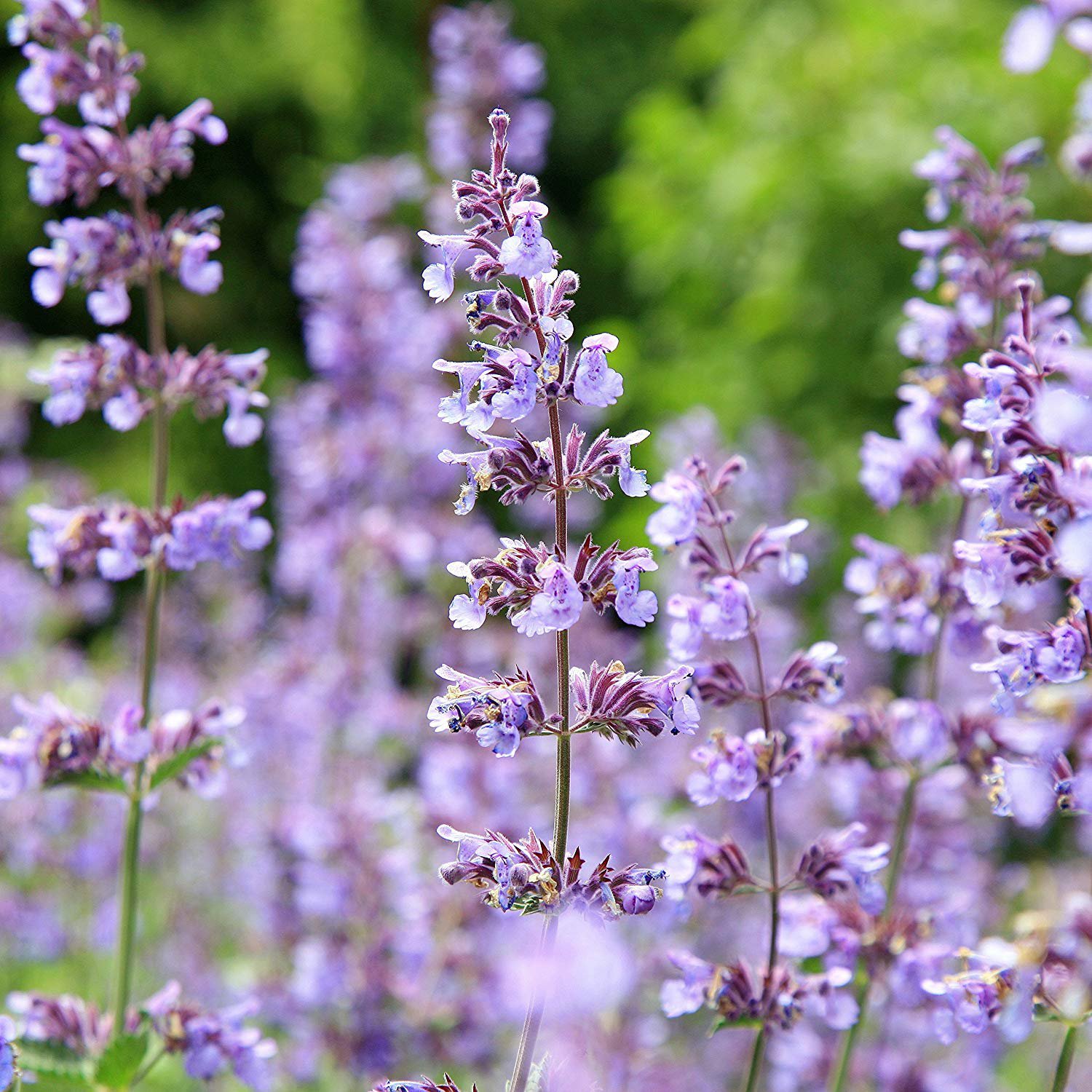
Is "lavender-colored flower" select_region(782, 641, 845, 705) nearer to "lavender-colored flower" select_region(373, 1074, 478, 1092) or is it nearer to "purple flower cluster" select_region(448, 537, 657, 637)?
"purple flower cluster" select_region(448, 537, 657, 637)

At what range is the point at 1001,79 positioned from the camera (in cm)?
732

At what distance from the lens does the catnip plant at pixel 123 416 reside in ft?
8.32

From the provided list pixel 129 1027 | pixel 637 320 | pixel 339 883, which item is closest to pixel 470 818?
pixel 339 883

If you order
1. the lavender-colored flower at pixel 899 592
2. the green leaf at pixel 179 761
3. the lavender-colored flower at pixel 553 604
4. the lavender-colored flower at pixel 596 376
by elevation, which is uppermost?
the lavender-colored flower at pixel 596 376

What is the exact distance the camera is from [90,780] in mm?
2600

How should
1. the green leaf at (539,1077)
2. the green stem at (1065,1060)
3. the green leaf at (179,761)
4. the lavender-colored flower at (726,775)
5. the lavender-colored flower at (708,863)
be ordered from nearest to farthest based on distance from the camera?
the green leaf at (539,1077)
the green stem at (1065,1060)
the lavender-colored flower at (726,775)
the lavender-colored flower at (708,863)
the green leaf at (179,761)

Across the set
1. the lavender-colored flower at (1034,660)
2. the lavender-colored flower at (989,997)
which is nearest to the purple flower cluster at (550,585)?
the lavender-colored flower at (1034,660)

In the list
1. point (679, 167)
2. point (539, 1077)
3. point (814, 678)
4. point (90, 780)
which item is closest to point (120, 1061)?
point (90, 780)

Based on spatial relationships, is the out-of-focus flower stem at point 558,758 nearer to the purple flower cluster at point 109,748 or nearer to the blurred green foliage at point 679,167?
the purple flower cluster at point 109,748

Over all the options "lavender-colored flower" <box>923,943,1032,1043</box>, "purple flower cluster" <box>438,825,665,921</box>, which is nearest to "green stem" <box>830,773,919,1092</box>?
"lavender-colored flower" <box>923,943,1032,1043</box>

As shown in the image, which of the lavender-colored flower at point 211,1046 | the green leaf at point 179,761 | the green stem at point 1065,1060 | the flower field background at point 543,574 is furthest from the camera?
the green leaf at point 179,761

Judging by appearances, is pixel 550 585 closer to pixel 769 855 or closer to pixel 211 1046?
pixel 769 855

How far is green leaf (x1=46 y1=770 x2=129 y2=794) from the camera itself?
259cm

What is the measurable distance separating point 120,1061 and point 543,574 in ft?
4.30
